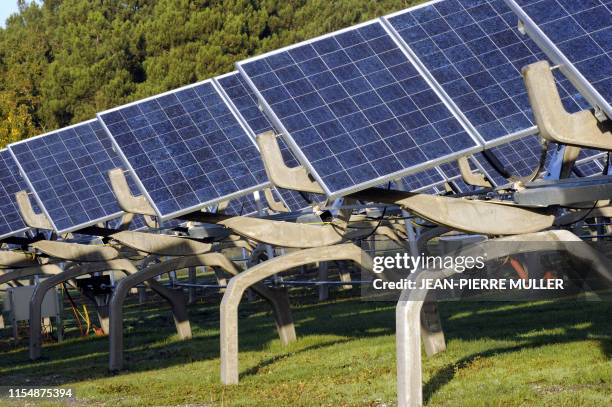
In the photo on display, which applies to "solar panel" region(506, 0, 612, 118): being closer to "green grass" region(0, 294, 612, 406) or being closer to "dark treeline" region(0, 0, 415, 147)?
"green grass" region(0, 294, 612, 406)

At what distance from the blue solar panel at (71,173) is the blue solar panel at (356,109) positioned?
600cm

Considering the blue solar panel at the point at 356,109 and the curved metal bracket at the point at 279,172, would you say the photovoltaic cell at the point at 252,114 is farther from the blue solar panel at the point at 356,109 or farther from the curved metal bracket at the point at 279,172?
the curved metal bracket at the point at 279,172

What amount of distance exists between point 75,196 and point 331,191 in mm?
10029

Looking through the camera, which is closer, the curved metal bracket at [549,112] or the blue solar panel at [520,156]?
the curved metal bracket at [549,112]

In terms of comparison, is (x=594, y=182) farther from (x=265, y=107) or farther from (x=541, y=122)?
(x=265, y=107)

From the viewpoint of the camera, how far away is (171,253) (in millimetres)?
18516

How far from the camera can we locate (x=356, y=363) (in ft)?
48.3

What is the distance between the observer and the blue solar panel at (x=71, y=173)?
19.9 m

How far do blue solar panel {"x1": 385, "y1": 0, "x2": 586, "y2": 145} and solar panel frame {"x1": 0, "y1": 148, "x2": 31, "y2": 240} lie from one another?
11764 mm

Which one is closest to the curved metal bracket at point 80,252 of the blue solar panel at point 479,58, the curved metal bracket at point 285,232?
the curved metal bracket at point 285,232

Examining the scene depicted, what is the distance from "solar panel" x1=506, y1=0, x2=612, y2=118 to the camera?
10.0 metres

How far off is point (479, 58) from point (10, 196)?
15.9 metres

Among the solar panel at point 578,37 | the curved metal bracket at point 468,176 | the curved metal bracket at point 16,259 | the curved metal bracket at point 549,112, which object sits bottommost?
the curved metal bracket at point 16,259

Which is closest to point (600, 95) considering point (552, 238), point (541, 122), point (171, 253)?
point (541, 122)
